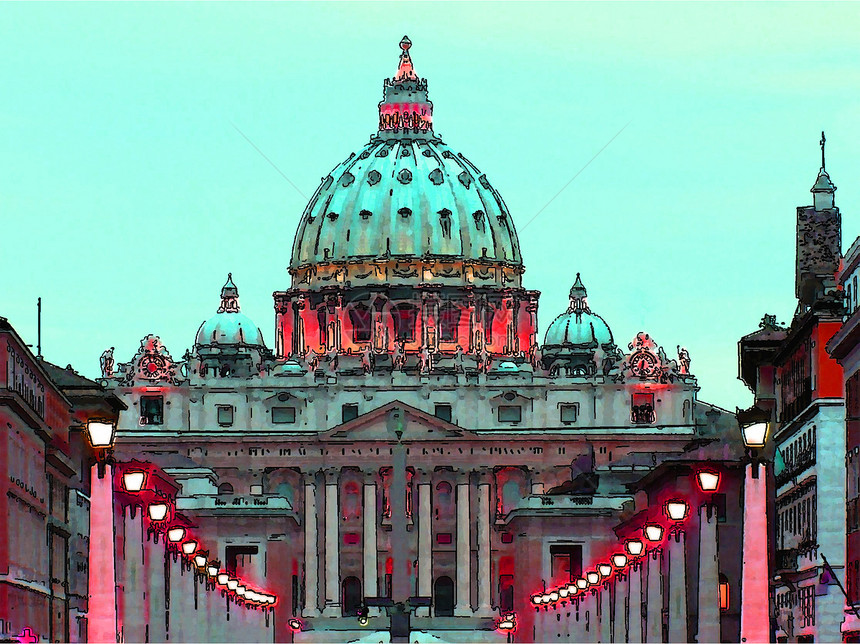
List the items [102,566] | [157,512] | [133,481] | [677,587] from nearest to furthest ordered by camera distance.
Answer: [102,566], [133,481], [157,512], [677,587]

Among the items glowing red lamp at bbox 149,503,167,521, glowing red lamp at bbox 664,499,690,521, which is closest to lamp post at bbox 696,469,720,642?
glowing red lamp at bbox 664,499,690,521

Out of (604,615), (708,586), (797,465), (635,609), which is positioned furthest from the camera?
(604,615)

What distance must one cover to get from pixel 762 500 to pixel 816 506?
1739 inches

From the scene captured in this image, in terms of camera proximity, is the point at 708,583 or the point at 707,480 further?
the point at 708,583

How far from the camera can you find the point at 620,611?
109125 millimetres

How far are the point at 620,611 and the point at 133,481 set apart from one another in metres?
60.3

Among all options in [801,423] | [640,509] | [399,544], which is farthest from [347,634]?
[801,423]

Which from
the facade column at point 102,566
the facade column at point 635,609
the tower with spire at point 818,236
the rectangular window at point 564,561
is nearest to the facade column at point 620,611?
the facade column at point 635,609

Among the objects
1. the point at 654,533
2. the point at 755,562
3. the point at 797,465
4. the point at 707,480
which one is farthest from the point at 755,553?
the point at 797,465

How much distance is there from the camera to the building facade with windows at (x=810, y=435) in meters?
92.1

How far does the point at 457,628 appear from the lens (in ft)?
635

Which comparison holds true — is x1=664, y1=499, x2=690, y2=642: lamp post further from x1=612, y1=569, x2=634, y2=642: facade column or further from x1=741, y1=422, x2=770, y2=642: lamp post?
x1=612, y1=569, x2=634, y2=642: facade column

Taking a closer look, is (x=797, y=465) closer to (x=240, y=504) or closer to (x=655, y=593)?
(x=655, y=593)

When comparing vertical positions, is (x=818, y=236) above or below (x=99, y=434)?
above
